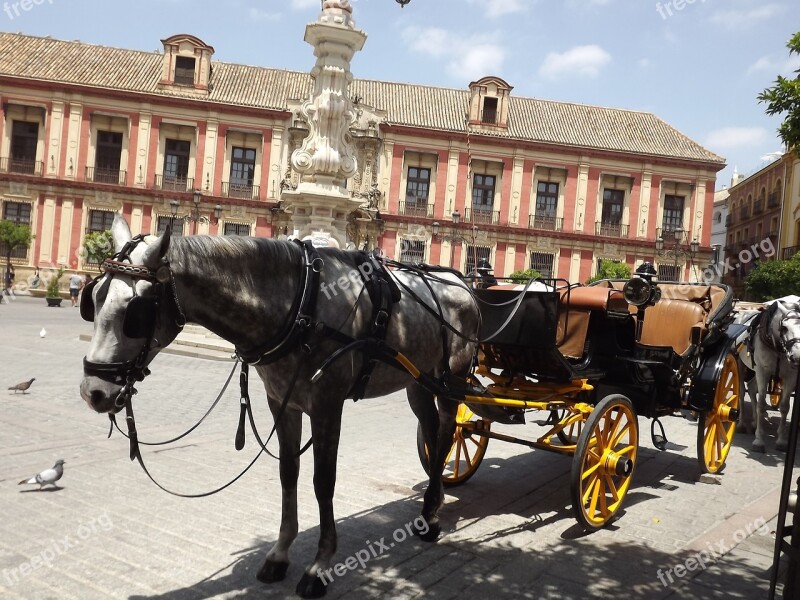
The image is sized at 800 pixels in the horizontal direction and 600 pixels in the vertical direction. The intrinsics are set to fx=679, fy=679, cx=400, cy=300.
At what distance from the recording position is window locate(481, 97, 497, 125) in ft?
121

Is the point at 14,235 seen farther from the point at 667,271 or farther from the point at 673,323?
the point at 667,271

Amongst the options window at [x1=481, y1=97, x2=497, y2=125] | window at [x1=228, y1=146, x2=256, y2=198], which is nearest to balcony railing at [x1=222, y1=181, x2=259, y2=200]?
window at [x1=228, y1=146, x2=256, y2=198]

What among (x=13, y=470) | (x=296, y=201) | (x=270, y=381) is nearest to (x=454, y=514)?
(x=270, y=381)

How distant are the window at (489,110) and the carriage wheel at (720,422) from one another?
1266 inches

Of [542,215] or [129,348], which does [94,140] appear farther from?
[129,348]

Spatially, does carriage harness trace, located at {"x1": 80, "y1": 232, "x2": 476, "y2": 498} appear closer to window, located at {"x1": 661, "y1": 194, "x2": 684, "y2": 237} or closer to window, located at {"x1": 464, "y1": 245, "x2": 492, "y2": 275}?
window, located at {"x1": 464, "y1": 245, "x2": 492, "y2": 275}

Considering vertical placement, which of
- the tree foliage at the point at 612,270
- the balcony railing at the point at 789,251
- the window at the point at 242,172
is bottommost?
the tree foliage at the point at 612,270

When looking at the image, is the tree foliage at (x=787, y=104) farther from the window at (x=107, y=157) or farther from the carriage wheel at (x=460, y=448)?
the window at (x=107, y=157)

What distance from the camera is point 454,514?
4.80 meters

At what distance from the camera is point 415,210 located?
117 ft

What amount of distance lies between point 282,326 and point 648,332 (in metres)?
4.04

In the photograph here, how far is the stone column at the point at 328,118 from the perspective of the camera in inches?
457

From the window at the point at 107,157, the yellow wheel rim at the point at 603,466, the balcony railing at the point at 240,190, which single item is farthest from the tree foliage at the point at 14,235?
the yellow wheel rim at the point at 603,466

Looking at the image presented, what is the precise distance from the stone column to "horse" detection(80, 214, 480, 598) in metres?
7.78
